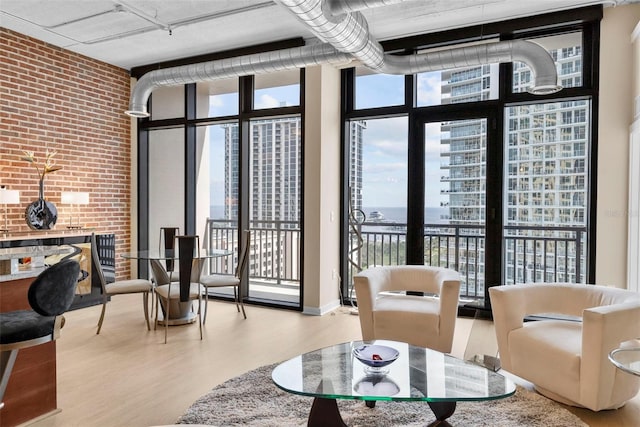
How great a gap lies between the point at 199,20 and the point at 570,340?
449 centimetres

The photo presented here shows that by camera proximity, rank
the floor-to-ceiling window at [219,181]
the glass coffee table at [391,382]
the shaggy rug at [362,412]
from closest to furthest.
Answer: the glass coffee table at [391,382]
the shaggy rug at [362,412]
the floor-to-ceiling window at [219,181]

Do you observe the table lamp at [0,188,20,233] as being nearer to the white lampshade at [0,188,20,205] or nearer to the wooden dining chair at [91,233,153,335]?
the white lampshade at [0,188,20,205]

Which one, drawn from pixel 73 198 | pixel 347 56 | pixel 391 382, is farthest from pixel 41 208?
pixel 391 382

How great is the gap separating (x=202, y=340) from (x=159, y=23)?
11.1 feet

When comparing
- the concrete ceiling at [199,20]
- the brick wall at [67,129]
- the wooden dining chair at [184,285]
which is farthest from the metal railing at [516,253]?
the brick wall at [67,129]

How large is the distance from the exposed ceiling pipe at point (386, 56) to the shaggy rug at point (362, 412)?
2.61 m

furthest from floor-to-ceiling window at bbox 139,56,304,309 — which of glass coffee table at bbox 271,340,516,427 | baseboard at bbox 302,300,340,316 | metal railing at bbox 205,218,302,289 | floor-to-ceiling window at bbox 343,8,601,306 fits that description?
glass coffee table at bbox 271,340,516,427

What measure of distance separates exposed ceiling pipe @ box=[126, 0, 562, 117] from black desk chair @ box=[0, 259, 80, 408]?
2.17 metres

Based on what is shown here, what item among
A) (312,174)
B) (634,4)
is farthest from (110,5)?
(634,4)

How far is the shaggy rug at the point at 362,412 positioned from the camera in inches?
98.7

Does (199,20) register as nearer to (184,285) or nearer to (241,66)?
(241,66)

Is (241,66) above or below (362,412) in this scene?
above

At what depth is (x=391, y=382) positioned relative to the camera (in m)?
2.21

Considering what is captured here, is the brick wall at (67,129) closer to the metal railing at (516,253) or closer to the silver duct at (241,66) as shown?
the silver duct at (241,66)
